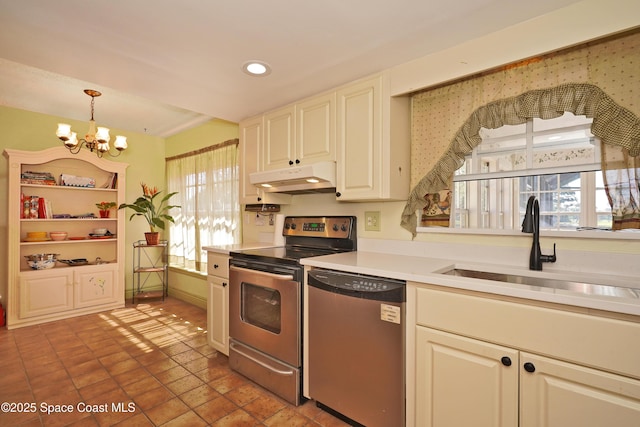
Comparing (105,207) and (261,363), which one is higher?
(105,207)

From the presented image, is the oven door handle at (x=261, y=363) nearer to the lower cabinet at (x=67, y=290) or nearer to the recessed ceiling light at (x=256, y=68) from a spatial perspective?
the recessed ceiling light at (x=256, y=68)

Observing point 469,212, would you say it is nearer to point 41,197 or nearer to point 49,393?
point 49,393

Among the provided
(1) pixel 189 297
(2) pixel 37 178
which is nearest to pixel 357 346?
(1) pixel 189 297

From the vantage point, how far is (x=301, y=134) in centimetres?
246

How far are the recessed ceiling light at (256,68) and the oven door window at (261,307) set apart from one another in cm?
153

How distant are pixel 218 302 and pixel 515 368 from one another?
7.01ft

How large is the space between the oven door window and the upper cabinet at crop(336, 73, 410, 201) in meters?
0.88

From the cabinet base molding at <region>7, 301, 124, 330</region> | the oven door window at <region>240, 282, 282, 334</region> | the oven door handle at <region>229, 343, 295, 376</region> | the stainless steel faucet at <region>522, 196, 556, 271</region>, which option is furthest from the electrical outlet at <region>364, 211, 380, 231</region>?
the cabinet base molding at <region>7, 301, 124, 330</region>

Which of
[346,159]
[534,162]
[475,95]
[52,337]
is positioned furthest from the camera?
[52,337]

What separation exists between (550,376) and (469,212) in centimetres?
112

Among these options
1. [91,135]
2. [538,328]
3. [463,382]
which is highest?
[91,135]

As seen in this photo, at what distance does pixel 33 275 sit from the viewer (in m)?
3.37

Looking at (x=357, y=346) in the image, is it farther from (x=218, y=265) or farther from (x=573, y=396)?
(x=218, y=265)

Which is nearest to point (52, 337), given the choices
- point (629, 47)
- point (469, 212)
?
point (469, 212)
